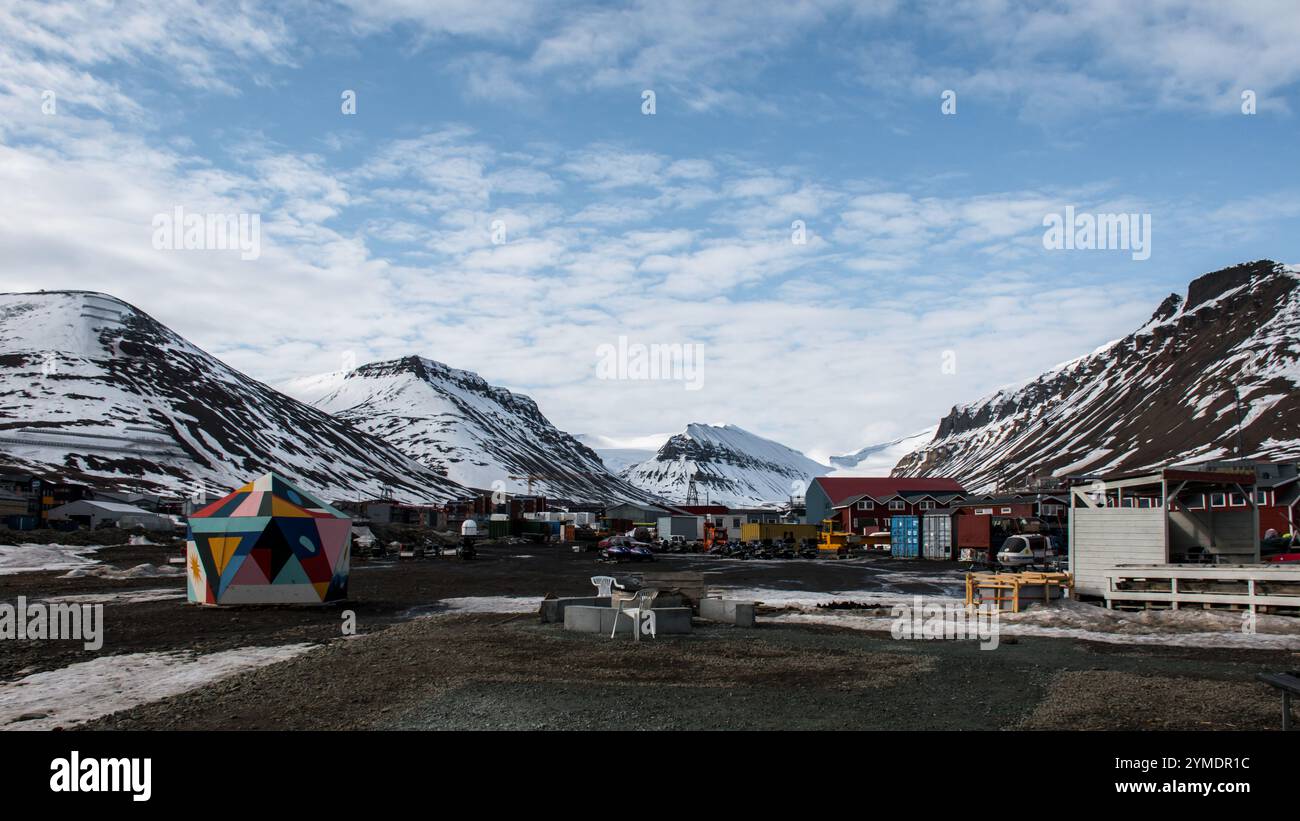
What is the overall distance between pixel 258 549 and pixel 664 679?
1634 centimetres

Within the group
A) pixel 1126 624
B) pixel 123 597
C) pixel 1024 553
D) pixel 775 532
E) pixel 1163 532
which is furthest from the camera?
pixel 775 532

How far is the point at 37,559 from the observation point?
4838 cm

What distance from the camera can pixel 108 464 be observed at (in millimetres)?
158500

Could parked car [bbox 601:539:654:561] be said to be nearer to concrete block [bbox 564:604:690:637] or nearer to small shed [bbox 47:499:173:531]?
concrete block [bbox 564:604:690:637]

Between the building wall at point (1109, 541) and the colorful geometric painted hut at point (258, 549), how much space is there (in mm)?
23359

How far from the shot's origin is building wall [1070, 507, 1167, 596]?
87.9ft

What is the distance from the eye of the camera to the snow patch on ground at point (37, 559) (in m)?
44.7

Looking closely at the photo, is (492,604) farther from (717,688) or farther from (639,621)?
(717,688)

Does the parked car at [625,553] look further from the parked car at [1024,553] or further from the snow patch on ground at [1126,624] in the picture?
the snow patch on ground at [1126,624]

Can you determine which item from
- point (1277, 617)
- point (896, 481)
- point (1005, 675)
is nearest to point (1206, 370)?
point (896, 481)

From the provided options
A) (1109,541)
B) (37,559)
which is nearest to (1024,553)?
(1109,541)

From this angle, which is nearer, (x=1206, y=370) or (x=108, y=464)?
(x=108, y=464)
